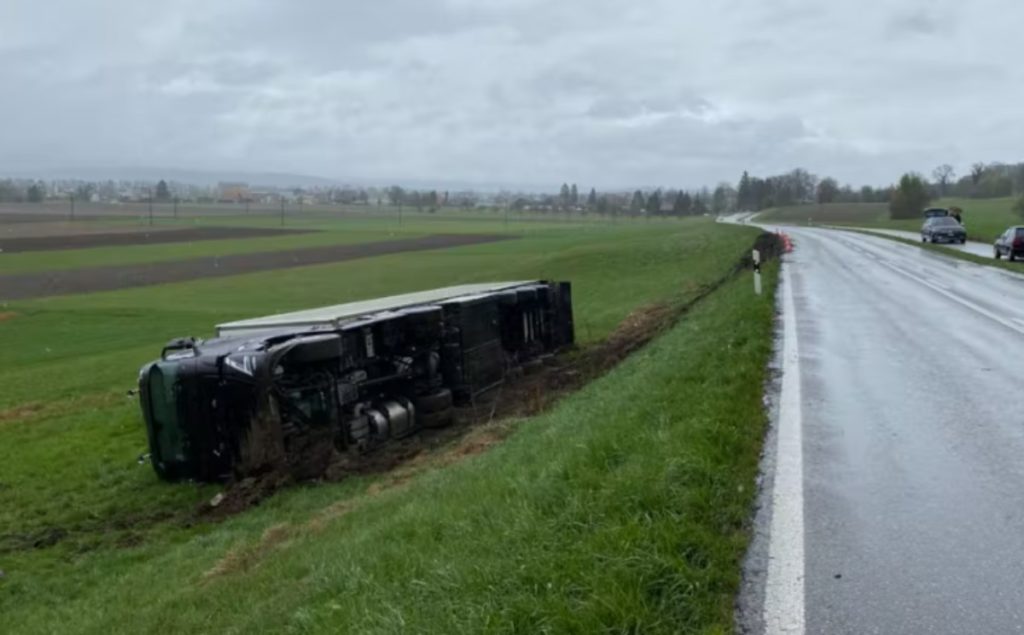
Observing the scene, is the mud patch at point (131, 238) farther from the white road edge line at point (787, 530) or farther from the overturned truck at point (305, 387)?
the white road edge line at point (787, 530)

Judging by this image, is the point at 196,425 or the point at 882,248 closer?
the point at 196,425

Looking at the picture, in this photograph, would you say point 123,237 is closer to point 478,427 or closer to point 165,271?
point 165,271

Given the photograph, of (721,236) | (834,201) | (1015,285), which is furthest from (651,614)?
(834,201)

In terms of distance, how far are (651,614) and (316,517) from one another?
656 cm

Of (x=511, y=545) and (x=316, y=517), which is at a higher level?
(x=511, y=545)

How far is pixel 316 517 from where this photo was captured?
1047 cm

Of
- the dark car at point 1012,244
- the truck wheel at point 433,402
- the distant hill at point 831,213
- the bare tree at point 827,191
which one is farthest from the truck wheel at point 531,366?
the bare tree at point 827,191

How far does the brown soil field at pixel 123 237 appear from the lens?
9069 centimetres

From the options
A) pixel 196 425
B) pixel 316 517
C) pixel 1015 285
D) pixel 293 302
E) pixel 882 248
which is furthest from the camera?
pixel 882 248

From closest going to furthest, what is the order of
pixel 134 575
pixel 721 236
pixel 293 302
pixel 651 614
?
pixel 651 614, pixel 134 575, pixel 293 302, pixel 721 236

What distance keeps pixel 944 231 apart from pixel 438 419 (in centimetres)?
4403

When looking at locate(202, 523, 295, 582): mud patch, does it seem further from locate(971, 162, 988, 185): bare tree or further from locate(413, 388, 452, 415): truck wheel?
locate(971, 162, 988, 185): bare tree

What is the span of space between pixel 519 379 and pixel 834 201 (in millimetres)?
157109

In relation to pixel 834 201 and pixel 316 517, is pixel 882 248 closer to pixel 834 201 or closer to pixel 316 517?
pixel 316 517
